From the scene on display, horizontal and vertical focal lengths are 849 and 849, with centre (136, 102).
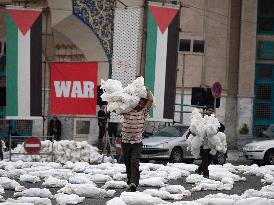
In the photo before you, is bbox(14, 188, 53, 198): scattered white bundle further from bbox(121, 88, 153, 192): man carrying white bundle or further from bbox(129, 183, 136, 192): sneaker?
bbox(121, 88, 153, 192): man carrying white bundle

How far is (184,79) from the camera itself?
40.9m

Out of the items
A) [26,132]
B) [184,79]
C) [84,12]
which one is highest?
[84,12]

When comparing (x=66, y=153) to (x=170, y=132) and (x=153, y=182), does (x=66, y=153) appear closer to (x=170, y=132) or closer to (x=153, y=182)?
(x=170, y=132)

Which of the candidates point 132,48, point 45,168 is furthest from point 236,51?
point 45,168

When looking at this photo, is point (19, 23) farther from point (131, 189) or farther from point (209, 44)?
point (209, 44)

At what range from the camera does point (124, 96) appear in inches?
612

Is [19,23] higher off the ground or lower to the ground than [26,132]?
higher

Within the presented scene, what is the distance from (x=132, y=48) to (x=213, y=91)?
7.65 metres

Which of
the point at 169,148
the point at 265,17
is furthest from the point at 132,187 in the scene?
the point at 265,17

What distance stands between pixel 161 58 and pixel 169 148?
160 inches

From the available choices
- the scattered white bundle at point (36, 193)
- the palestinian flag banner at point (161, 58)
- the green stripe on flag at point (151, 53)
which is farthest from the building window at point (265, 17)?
the scattered white bundle at point (36, 193)

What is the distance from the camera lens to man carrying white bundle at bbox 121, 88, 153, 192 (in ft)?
50.4

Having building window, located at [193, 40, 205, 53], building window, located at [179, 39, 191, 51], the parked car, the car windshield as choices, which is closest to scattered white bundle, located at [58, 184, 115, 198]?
the parked car

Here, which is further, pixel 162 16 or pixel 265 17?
pixel 265 17
